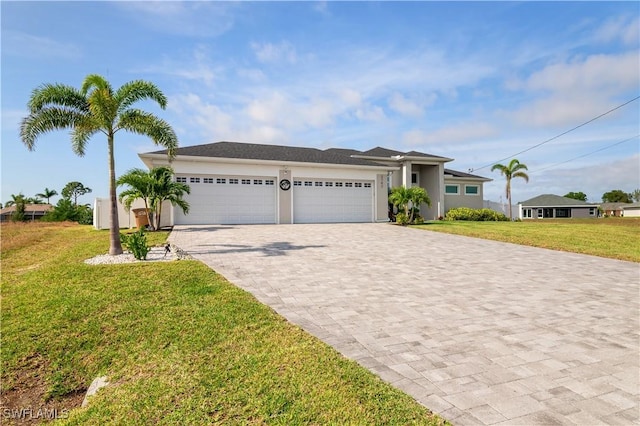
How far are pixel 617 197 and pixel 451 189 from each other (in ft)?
275

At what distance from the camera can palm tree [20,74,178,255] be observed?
9266mm

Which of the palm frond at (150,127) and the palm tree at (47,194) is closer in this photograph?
the palm frond at (150,127)

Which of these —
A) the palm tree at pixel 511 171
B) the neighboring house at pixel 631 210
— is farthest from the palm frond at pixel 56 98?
the neighboring house at pixel 631 210

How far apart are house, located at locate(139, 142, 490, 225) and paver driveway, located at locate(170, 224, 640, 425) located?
8538mm

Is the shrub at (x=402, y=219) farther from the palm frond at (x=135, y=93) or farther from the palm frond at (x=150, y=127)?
the palm frond at (x=135, y=93)

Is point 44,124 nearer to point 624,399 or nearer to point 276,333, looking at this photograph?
point 276,333

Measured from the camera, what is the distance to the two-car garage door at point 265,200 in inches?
715

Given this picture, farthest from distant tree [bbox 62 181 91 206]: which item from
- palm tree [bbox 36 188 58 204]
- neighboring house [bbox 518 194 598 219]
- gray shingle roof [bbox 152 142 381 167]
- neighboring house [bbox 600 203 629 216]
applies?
neighboring house [bbox 600 203 629 216]

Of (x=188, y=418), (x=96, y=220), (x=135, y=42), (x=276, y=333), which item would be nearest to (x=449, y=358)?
(x=276, y=333)

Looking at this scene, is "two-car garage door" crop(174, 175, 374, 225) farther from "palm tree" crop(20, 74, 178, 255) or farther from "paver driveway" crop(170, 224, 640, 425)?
"paver driveway" crop(170, 224, 640, 425)

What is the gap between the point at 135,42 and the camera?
9617 millimetres

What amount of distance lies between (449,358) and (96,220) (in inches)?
748

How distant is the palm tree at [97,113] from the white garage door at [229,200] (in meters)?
7.61

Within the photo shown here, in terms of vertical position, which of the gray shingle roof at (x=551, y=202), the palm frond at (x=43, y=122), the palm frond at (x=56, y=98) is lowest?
the gray shingle roof at (x=551, y=202)
